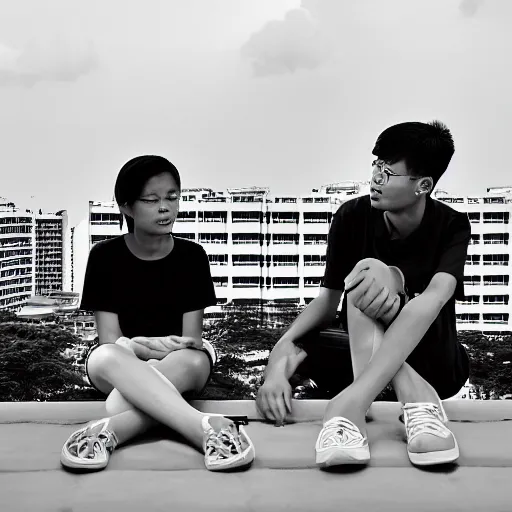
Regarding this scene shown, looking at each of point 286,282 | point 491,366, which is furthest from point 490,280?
point 286,282

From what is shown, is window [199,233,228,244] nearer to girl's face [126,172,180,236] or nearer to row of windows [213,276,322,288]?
row of windows [213,276,322,288]

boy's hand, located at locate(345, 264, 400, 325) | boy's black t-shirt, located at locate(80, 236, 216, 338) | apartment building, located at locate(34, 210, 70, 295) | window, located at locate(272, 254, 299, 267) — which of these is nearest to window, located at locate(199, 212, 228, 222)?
window, located at locate(272, 254, 299, 267)

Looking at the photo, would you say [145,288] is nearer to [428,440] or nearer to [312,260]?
[428,440]

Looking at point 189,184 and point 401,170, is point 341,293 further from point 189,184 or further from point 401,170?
point 189,184

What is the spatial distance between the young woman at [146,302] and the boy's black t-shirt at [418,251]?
38 cm

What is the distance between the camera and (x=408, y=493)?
1271 mm

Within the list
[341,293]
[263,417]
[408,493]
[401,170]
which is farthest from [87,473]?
[401,170]

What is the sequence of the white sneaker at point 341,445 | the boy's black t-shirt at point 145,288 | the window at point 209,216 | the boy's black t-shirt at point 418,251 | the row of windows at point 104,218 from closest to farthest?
1. the white sneaker at point 341,445
2. the boy's black t-shirt at point 418,251
3. the boy's black t-shirt at point 145,288
4. the row of windows at point 104,218
5. the window at point 209,216

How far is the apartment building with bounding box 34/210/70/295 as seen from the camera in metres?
3.11

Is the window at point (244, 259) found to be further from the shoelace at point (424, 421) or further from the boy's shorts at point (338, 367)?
the shoelace at point (424, 421)

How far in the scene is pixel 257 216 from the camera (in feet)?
10.7

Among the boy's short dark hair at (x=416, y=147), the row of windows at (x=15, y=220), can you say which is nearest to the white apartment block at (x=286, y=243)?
the row of windows at (x=15, y=220)

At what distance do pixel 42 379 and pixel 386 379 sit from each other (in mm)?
2618

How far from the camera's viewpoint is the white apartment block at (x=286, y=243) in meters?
2.96
